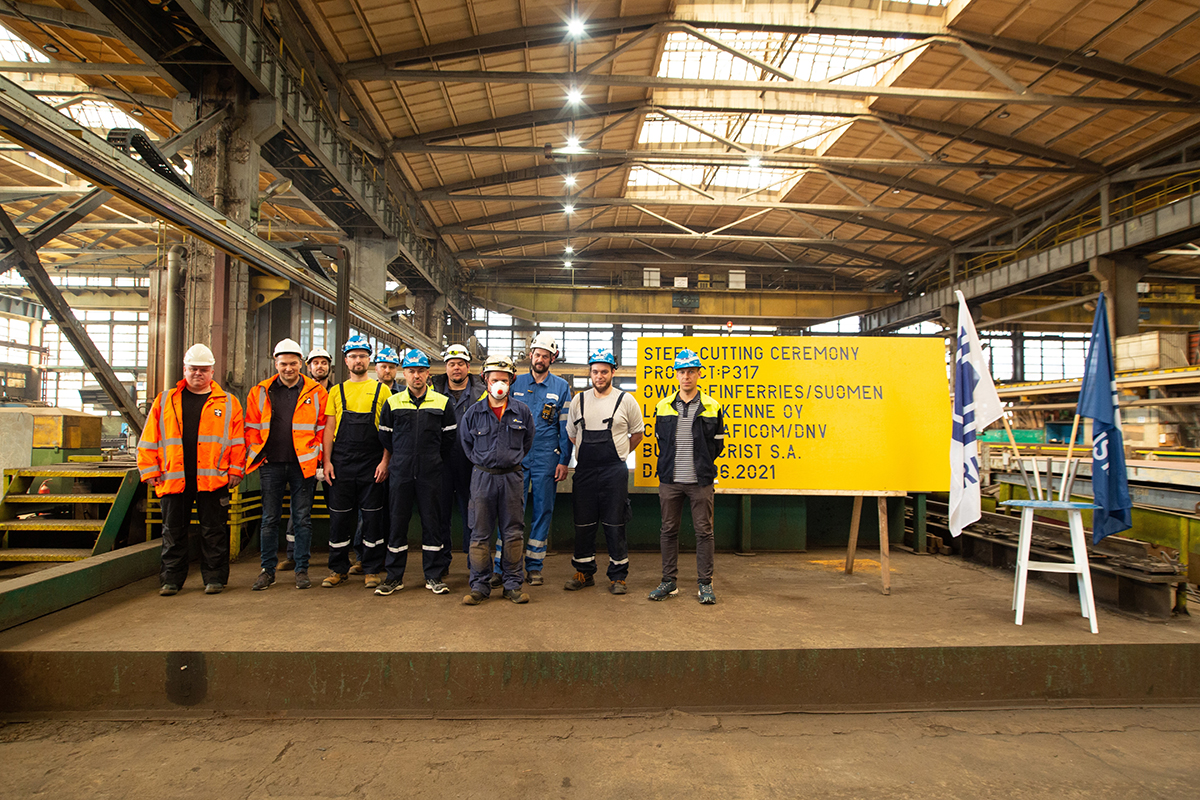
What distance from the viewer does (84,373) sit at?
26.4 m

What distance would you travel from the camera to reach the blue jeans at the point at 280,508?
16.4 ft

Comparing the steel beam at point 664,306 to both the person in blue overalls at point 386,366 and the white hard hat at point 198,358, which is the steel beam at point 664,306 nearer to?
the person in blue overalls at point 386,366

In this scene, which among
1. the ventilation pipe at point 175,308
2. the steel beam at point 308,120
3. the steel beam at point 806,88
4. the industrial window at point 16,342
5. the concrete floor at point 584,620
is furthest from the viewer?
the industrial window at point 16,342

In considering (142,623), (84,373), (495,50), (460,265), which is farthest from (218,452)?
(84,373)

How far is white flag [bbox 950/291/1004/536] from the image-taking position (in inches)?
184

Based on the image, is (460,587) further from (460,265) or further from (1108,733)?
(460,265)

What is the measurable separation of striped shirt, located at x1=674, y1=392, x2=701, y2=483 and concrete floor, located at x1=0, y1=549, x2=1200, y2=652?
0.97 meters

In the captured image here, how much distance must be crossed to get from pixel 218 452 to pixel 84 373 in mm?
28849

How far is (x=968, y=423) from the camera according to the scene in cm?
470

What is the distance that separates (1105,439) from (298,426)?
20.5 feet

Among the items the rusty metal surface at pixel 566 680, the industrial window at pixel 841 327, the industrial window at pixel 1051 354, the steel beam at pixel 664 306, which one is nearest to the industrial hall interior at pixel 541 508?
the rusty metal surface at pixel 566 680

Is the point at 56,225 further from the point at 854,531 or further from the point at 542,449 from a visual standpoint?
the point at 854,531

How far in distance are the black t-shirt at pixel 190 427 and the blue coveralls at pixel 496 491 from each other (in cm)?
220

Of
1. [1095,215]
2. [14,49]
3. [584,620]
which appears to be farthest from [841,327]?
[14,49]
